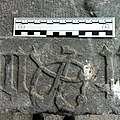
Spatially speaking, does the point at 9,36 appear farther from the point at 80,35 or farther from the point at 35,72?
the point at 80,35

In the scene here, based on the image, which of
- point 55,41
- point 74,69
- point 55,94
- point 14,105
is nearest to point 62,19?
point 55,41

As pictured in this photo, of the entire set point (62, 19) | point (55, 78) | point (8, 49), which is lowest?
point (55, 78)

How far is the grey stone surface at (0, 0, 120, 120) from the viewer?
1.85 meters

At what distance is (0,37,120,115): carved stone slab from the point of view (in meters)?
1.85

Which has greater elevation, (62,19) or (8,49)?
(62,19)

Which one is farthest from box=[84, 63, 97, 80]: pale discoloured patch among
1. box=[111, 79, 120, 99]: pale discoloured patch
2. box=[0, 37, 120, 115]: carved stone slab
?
box=[111, 79, 120, 99]: pale discoloured patch

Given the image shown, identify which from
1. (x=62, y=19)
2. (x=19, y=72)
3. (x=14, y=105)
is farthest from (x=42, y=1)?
(x=14, y=105)

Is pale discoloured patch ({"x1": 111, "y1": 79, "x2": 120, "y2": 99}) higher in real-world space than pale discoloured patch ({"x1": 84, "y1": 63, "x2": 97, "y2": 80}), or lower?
lower

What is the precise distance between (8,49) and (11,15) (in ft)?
0.63

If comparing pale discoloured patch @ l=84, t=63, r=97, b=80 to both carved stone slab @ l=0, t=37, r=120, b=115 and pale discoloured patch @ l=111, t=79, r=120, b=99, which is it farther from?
pale discoloured patch @ l=111, t=79, r=120, b=99

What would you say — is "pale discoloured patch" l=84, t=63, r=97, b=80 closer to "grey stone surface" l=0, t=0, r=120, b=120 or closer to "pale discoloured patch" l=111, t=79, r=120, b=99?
"grey stone surface" l=0, t=0, r=120, b=120

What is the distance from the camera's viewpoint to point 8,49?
191 cm

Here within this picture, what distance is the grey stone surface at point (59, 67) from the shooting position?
6.08ft

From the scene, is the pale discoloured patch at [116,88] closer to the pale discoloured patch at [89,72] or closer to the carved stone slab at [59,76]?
the carved stone slab at [59,76]
